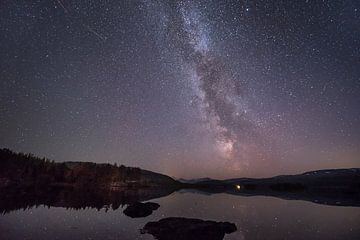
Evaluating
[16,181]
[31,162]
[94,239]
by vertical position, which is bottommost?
[94,239]

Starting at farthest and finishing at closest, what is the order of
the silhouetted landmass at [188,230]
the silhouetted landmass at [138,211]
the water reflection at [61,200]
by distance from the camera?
the water reflection at [61,200]
the silhouetted landmass at [138,211]
the silhouetted landmass at [188,230]

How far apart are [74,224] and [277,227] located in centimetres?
2161

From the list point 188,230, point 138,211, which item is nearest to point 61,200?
point 138,211

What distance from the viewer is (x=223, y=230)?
29359mm

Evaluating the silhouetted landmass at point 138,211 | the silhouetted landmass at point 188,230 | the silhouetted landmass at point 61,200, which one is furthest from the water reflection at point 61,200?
the silhouetted landmass at point 188,230

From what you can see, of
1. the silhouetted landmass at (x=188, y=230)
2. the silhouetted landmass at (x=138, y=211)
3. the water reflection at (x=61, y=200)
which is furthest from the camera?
the water reflection at (x=61, y=200)

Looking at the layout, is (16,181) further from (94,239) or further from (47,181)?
(94,239)

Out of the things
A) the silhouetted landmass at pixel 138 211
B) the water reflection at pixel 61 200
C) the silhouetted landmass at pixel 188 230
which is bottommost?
the silhouetted landmass at pixel 188 230

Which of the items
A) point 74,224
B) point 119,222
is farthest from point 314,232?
point 74,224

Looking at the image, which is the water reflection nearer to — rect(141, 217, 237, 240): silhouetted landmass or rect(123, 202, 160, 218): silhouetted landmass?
rect(123, 202, 160, 218): silhouetted landmass

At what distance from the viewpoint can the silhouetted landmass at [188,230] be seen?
89.9 feet

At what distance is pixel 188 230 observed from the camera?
90.5 feet

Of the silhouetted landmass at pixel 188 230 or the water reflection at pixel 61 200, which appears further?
the water reflection at pixel 61 200

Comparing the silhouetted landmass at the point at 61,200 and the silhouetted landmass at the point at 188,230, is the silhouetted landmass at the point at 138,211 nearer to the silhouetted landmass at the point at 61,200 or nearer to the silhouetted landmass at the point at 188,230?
the silhouetted landmass at the point at 61,200
